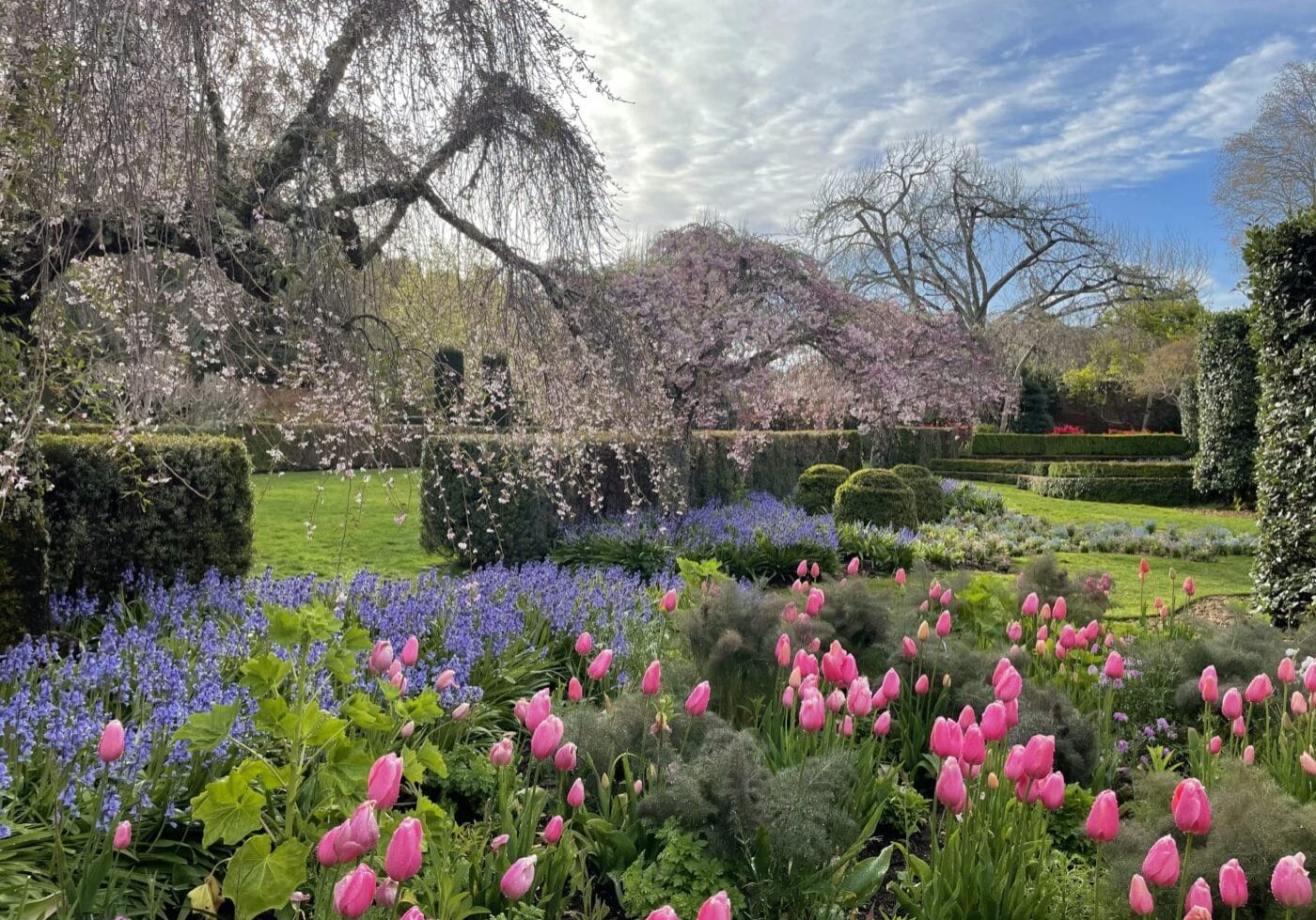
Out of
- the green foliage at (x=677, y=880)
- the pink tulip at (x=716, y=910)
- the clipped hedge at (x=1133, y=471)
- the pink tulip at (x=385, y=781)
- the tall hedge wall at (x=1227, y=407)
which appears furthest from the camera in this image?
the clipped hedge at (x=1133, y=471)

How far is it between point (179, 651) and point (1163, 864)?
351 cm

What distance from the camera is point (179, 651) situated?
3578 mm

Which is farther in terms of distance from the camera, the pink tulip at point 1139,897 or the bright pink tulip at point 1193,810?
the bright pink tulip at point 1193,810

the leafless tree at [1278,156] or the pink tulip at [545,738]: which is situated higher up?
the leafless tree at [1278,156]

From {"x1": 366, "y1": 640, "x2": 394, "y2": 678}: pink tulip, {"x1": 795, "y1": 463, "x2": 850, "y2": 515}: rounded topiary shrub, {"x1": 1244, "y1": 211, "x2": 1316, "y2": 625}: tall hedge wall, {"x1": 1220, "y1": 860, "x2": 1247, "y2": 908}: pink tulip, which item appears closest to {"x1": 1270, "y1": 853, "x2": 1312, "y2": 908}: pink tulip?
{"x1": 1220, "y1": 860, "x2": 1247, "y2": 908}: pink tulip

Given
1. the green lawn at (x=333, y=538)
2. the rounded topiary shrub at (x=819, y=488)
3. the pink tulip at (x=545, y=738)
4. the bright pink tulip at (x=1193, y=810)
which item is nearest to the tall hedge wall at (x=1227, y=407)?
the rounded topiary shrub at (x=819, y=488)

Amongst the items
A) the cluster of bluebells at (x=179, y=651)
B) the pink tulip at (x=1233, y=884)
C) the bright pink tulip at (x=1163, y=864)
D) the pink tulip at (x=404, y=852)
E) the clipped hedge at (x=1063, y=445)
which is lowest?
the cluster of bluebells at (x=179, y=651)

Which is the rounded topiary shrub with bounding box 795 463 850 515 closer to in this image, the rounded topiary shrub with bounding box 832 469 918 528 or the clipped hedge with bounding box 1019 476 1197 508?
the rounded topiary shrub with bounding box 832 469 918 528

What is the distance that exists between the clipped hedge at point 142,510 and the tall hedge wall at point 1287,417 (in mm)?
7467

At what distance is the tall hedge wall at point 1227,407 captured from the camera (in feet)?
50.5

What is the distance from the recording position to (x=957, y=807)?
190 cm

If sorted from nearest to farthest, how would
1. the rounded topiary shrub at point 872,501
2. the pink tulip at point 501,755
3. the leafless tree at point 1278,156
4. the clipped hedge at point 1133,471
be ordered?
1. the pink tulip at point 501,755
2. the rounded topiary shrub at point 872,501
3. the clipped hedge at point 1133,471
4. the leafless tree at point 1278,156

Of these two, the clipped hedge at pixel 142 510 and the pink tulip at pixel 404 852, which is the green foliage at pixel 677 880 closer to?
the pink tulip at pixel 404 852

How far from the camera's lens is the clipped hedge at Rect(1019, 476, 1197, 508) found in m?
17.2
